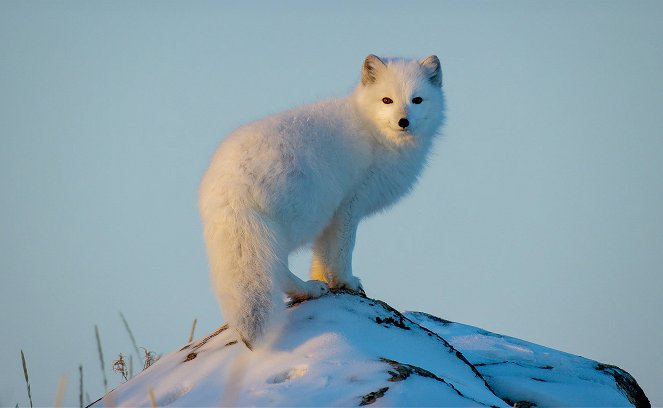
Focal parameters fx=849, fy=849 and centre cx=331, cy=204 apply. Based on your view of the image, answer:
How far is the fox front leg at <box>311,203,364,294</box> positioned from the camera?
20.4 feet

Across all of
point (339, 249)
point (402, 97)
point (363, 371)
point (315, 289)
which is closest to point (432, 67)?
point (402, 97)

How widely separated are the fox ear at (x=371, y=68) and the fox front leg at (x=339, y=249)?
123cm

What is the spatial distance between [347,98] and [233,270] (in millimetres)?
2413

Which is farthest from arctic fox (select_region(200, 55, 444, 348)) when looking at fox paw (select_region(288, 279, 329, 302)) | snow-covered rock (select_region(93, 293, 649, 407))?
snow-covered rock (select_region(93, 293, 649, 407))

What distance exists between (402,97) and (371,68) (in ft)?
1.66

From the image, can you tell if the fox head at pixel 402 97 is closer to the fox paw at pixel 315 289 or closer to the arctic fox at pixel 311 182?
the arctic fox at pixel 311 182

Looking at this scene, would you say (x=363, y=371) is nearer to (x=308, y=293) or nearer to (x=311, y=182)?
(x=308, y=293)

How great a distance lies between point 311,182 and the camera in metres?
5.50

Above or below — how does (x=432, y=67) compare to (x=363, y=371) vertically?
above

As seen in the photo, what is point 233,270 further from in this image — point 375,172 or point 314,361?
point 375,172

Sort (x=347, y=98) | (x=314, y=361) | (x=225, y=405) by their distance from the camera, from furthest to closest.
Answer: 1. (x=347, y=98)
2. (x=314, y=361)
3. (x=225, y=405)

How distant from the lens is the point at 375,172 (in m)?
6.52

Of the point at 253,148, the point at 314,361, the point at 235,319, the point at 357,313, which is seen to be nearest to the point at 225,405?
the point at 314,361

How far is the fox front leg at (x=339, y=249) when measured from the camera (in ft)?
20.4
